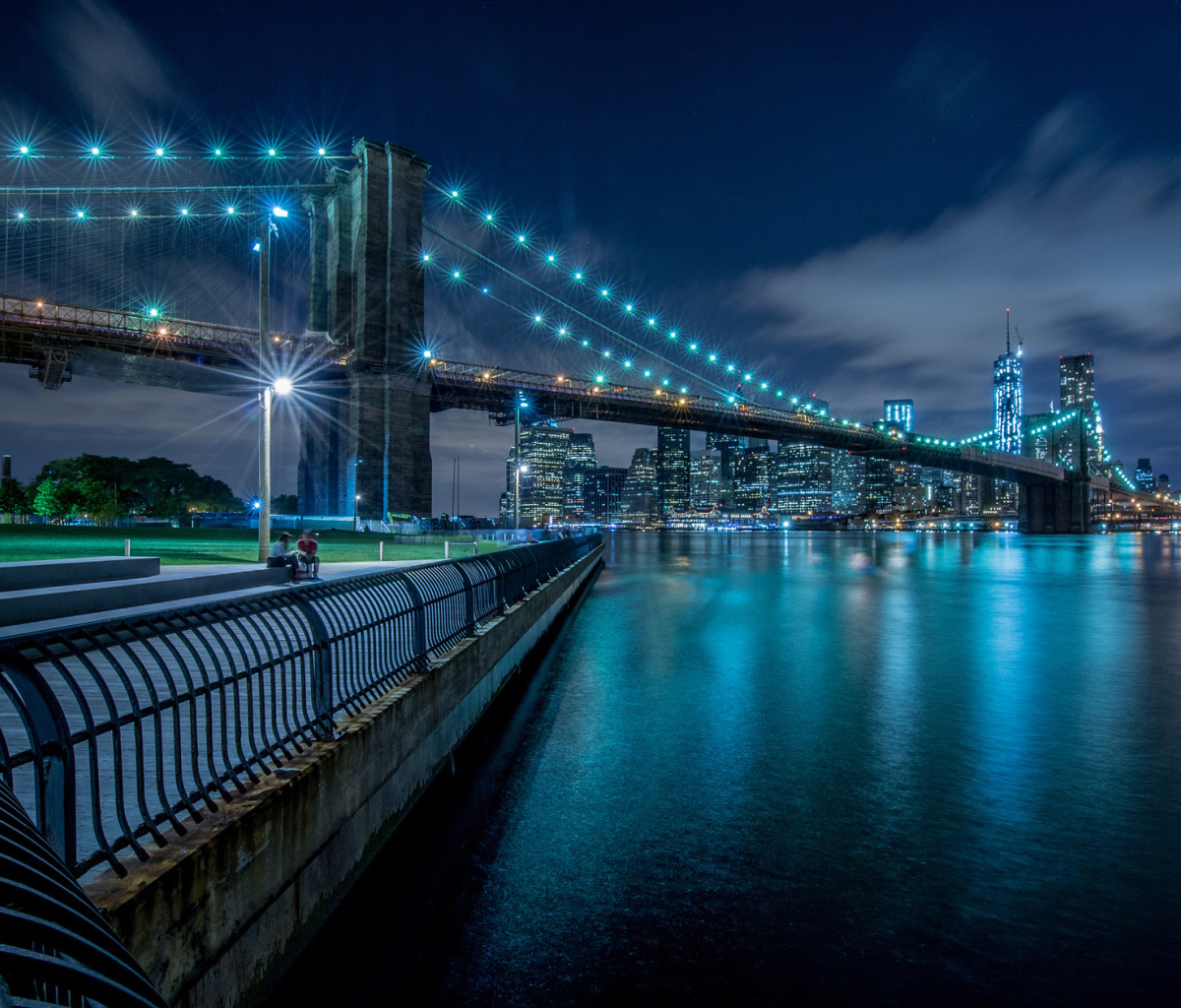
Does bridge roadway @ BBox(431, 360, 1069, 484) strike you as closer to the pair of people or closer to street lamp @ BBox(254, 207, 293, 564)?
street lamp @ BBox(254, 207, 293, 564)

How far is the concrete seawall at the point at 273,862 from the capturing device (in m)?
3.15

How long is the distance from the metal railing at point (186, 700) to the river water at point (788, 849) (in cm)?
121

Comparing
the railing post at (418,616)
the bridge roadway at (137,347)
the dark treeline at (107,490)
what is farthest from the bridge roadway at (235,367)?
the railing post at (418,616)

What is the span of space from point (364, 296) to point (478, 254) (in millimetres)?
27778

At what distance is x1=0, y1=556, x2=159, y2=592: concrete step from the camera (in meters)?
11.8

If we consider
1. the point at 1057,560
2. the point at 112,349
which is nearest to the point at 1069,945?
the point at 1057,560

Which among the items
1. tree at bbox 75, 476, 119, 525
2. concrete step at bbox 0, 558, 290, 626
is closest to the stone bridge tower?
concrete step at bbox 0, 558, 290, 626

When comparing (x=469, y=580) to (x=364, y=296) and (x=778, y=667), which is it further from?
(x=364, y=296)

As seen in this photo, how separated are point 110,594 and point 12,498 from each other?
93607mm

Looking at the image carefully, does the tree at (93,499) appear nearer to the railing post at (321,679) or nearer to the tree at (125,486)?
the tree at (125,486)

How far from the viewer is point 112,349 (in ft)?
172

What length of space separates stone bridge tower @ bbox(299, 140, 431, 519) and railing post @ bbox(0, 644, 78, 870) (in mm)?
46577

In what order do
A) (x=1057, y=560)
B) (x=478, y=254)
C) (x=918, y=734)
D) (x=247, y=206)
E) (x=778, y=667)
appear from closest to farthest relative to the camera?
(x=918, y=734), (x=778, y=667), (x=1057, y=560), (x=247, y=206), (x=478, y=254)

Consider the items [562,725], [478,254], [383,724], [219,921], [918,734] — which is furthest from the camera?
[478,254]
